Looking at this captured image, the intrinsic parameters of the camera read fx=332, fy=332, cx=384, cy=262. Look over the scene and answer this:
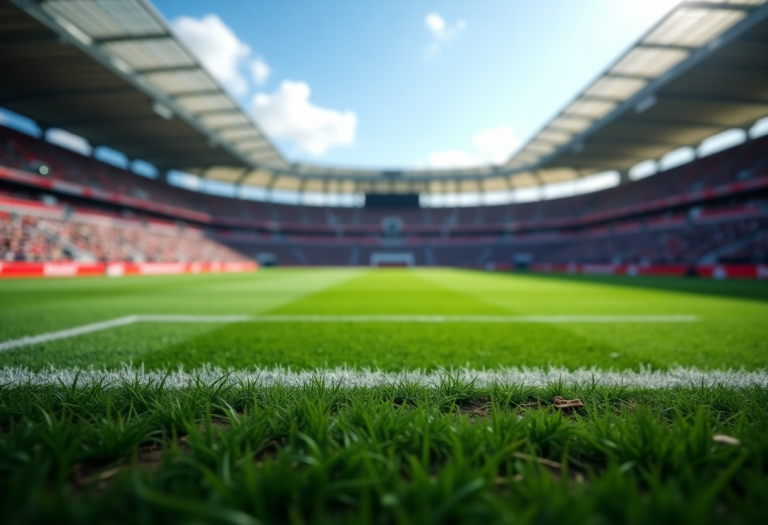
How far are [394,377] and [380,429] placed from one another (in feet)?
2.76

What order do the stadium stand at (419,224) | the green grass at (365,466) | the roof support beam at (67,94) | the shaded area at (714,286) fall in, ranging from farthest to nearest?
the stadium stand at (419,224) < the roof support beam at (67,94) < the shaded area at (714,286) < the green grass at (365,466)

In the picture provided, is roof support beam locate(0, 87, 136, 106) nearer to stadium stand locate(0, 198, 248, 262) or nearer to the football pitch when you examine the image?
stadium stand locate(0, 198, 248, 262)

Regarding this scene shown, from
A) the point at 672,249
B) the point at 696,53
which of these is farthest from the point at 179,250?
the point at 672,249

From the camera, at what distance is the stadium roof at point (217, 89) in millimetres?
14461

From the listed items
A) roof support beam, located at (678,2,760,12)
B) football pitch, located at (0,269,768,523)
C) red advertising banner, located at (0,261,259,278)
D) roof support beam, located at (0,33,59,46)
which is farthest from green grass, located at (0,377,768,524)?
roof support beam, located at (0,33,59,46)

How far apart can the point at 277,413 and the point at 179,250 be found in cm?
3550

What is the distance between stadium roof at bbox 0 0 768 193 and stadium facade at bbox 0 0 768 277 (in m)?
0.10

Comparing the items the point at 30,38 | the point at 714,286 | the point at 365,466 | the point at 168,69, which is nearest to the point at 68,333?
the point at 365,466

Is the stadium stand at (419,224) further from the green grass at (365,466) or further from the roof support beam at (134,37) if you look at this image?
the green grass at (365,466)

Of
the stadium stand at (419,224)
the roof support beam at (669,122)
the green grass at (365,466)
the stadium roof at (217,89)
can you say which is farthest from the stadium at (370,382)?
the roof support beam at (669,122)

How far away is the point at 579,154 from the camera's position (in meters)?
32.1

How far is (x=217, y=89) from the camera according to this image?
68.4 feet

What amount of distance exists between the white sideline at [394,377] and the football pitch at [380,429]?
0.02 metres

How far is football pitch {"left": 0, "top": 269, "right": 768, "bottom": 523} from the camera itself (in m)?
0.76
